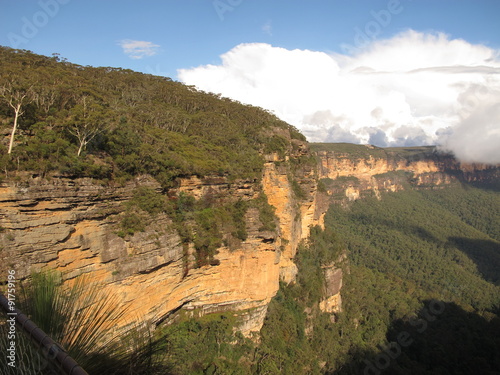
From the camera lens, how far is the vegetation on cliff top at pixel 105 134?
1245 cm

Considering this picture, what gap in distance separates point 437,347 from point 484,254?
5561cm

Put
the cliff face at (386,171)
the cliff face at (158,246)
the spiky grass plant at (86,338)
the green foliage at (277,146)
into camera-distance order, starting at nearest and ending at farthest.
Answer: the spiky grass plant at (86,338) < the cliff face at (158,246) < the green foliage at (277,146) < the cliff face at (386,171)

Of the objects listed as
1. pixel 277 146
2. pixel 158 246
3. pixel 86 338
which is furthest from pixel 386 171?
pixel 86 338

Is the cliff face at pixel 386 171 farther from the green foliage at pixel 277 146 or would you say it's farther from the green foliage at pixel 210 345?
the green foliage at pixel 210 345

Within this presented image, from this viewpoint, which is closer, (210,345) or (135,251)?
(135,251)

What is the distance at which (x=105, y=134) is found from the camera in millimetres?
15016

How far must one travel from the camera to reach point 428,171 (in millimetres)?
124812

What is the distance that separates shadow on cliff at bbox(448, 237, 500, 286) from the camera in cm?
6366

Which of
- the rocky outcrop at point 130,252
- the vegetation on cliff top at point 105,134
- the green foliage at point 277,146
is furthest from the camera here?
the green foliage at point 277,146

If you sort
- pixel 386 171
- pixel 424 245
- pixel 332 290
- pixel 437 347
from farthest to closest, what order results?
pixel 386 171 → pixel 424 245 → pixel 332 290 → pixel 437 347

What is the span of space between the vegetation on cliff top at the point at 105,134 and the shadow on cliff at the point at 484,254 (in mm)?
63790

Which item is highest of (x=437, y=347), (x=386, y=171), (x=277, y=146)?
(x=277, y=146)

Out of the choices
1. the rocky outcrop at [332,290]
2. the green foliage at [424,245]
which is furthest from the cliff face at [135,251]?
the green foliage at [424,245]

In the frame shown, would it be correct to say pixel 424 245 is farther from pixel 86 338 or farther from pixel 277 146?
pixel 86 338
